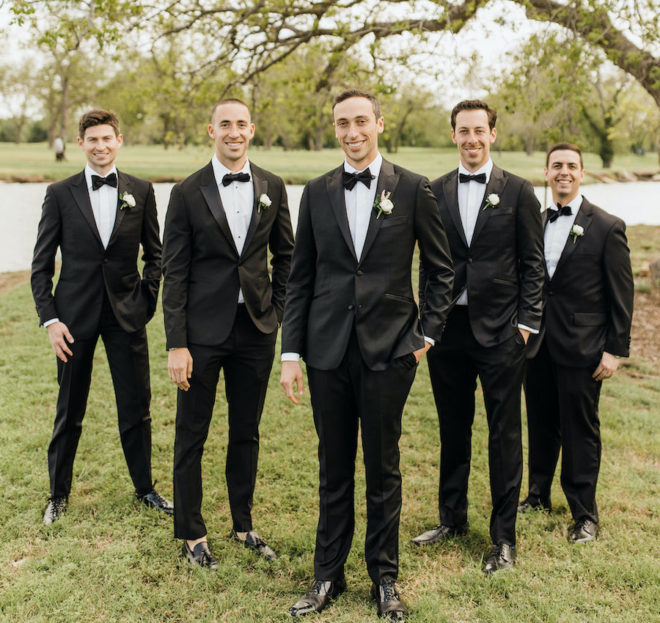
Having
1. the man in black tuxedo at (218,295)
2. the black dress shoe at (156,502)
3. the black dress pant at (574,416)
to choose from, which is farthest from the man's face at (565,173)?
the black dress shoe at (156,502)

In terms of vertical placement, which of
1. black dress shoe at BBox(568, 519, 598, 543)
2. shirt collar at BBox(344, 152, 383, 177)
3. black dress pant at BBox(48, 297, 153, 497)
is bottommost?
black dress shoe at BBox(568, 519, 598, 543)

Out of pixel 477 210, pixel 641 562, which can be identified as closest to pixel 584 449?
pixel 641 562

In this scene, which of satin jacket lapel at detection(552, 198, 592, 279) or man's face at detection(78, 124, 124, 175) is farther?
man's face at detection(78, 124, 124, 175)

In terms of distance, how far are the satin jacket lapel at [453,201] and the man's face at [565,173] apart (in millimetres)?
771

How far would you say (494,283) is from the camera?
3875mm

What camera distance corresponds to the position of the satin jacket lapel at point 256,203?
3.92 meters

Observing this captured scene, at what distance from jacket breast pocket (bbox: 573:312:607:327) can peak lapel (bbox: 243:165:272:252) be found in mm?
2160

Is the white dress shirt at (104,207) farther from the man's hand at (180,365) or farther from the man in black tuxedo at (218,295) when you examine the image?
the man's hand at (180,365)

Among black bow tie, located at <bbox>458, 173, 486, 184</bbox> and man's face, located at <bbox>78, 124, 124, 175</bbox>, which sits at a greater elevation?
man's face, located at <bbox>78, 124, 124, 175</bbox>

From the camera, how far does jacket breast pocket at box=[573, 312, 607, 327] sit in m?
4.27

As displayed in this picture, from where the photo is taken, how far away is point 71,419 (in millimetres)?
4605

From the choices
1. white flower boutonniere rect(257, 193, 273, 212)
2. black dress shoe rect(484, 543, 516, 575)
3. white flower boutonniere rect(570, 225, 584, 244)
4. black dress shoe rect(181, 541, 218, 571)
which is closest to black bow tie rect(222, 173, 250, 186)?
white flower boutonniere rect(257, 193, 273, 212)

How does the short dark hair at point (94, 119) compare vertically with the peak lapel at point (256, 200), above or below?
above

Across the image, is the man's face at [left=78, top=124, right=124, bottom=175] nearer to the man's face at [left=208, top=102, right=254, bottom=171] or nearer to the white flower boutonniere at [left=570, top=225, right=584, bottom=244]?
the man's face at [left=208, top=102, right=254, bottom=171]
